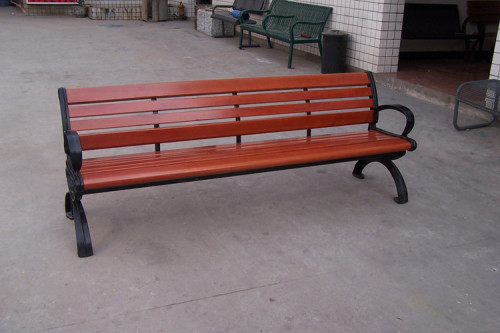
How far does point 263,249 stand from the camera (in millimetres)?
3357

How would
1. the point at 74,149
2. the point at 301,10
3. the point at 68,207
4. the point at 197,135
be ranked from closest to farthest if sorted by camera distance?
the point at 74,149 < the point at 68,207 < the point at 197,135 < the point at 301,10

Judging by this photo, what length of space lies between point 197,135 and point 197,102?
234 millimetres

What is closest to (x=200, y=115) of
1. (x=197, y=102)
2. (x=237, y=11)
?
(x=197, y=102)

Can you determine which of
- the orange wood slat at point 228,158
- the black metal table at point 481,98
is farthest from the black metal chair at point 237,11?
the orange wood slat at point 228,158

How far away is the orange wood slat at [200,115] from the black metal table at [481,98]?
1.87 meters

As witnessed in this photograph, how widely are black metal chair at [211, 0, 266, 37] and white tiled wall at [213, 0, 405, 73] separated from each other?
8.63ft

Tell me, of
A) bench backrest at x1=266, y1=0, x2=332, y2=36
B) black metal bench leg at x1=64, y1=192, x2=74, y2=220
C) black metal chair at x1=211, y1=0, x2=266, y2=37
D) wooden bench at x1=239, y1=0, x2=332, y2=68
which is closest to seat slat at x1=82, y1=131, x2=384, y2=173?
black metal bench leg at x1=64, y1=192, x2=74, y2=220

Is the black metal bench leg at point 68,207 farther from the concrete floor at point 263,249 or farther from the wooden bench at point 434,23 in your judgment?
the wooden bench at point 434,23

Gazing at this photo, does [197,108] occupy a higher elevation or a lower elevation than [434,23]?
lower

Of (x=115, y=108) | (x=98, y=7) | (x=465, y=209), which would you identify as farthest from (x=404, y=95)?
(x=98, y=7)

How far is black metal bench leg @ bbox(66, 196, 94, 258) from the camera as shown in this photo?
10.5 feet

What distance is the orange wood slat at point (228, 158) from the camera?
3.22 m

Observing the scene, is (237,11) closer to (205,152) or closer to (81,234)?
(205,152)

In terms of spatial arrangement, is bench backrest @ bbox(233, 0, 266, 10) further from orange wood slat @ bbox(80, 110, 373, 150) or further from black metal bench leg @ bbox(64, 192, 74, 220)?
black metal bench leg @ bbox(64, 192, 74, 220)
